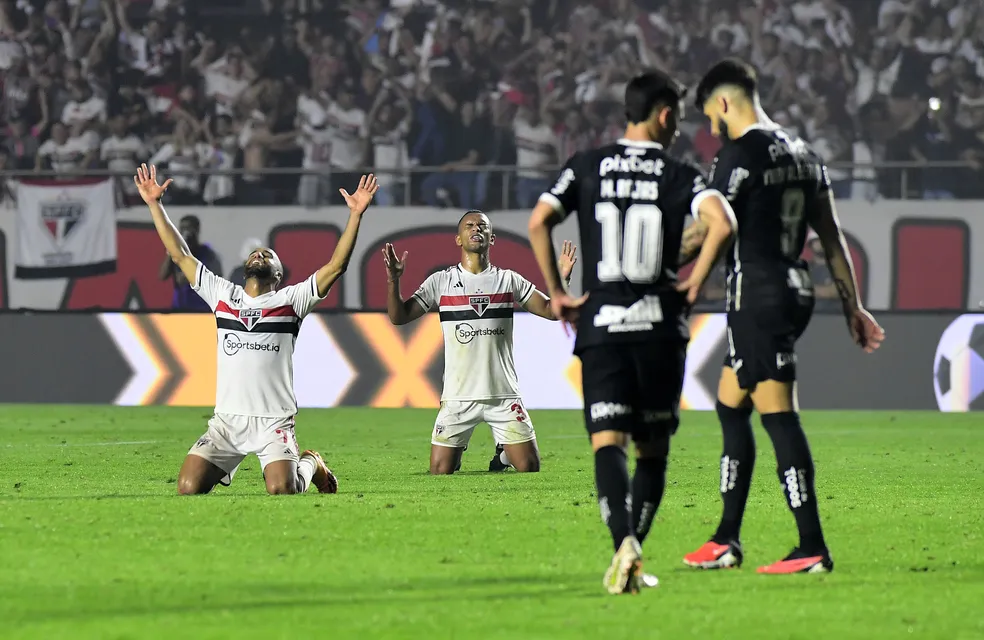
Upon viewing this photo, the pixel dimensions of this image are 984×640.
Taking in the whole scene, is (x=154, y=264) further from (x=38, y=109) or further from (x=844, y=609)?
(x=844, y=609)

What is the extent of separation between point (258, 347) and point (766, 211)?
409cm

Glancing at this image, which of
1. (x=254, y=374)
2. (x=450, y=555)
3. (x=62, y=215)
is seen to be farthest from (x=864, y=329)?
(x=62, y=215)

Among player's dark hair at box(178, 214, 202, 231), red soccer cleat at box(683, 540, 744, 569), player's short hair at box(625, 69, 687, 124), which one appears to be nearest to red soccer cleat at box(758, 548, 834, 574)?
red soccer cleat at box(683, 540, 744, 569)

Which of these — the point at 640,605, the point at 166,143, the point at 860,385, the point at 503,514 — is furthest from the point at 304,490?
the point at 166,143

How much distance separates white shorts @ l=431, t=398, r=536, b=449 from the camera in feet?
35.5

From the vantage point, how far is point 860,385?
1738 centimetres

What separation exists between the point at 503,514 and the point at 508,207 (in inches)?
448

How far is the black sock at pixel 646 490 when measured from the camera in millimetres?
5887

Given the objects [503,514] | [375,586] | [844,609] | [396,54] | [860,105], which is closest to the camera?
[844,609]

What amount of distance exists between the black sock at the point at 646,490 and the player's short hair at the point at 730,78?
1433mm

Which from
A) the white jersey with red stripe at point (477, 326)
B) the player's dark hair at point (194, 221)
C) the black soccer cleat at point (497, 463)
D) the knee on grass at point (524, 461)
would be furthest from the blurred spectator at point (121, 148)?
the knee on grass at point (524, 461)

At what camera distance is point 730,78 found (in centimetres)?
619

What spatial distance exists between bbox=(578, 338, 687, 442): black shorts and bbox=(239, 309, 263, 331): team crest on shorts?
13.2ft

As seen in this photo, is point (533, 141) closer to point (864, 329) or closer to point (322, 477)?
point (322, 477)
